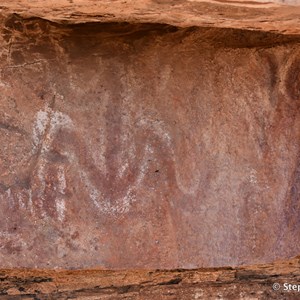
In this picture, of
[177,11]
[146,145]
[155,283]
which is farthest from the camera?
[155,283]

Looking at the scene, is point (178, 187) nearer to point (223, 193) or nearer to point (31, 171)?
point (223, 193)

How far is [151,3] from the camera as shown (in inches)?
41.6

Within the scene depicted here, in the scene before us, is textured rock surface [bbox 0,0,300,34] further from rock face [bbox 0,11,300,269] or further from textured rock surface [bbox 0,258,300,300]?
textured rock surface [bbox 0,258,300,300]

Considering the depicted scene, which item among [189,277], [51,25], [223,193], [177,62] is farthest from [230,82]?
[189,277]

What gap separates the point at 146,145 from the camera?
140cm

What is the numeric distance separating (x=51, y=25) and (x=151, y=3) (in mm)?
350

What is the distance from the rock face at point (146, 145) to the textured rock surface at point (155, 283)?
0.25m

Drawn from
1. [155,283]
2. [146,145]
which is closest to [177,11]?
[146,145]

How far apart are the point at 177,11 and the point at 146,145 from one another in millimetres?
394

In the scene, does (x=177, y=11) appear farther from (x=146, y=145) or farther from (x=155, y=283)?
(x=155, y=283)

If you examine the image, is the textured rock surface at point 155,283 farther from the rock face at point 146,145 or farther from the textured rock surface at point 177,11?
the textured rock surface at point 177,11

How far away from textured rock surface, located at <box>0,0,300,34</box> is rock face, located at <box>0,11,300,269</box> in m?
0.20

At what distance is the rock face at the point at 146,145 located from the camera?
1351mm

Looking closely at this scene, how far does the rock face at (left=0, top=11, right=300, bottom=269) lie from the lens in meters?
1.35
